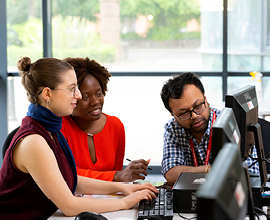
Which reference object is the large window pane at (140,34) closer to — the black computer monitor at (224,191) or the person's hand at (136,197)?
the person's hand at (136,197)

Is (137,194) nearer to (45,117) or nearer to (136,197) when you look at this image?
(136,197)

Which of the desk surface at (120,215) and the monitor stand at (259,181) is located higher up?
the monitor stand at (259,181)

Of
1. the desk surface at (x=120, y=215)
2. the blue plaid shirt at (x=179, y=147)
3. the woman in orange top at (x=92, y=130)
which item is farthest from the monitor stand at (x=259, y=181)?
the woman in orange top at (x=92, y=130)

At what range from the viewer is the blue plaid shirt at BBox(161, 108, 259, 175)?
6.01 ft

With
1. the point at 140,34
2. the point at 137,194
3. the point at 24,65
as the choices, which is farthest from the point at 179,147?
the point at 140,34

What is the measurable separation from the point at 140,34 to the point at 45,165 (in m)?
2.91

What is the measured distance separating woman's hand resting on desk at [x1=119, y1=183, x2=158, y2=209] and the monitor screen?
0.40m

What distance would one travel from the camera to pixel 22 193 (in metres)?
1.44

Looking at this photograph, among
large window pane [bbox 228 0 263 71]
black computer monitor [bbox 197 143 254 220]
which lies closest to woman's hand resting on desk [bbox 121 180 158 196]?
black computer monitor [bbox 197 143 254 220]

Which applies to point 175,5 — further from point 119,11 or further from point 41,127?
point 41,127

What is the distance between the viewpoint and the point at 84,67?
6.59 feet

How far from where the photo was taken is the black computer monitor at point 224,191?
1.84 ft

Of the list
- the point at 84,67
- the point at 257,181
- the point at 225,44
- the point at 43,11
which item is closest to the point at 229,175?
the point at 257,181

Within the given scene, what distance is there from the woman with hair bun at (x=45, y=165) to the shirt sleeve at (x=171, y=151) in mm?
336
